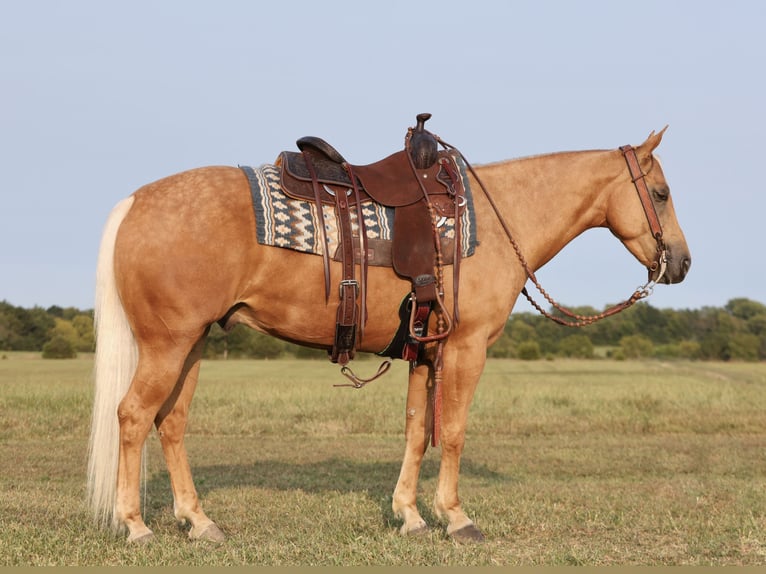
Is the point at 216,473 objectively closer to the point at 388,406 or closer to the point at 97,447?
the point at 97,447

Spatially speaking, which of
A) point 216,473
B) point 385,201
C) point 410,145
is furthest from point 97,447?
point 216,473

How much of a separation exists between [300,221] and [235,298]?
0.73 metres

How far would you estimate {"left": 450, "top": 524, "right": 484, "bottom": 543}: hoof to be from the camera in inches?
233

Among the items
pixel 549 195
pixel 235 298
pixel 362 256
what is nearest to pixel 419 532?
pixel 362 256

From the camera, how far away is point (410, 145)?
6.34 m

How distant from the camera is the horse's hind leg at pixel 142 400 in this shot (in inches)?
217

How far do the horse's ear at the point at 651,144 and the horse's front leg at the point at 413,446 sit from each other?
8.48ft

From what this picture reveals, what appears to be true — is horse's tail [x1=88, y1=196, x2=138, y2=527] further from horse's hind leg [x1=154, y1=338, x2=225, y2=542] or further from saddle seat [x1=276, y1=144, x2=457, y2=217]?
saddle seat [x1=276, y1=144, x2=457, y2=217]

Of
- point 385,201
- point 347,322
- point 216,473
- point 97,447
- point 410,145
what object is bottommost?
point 216,473

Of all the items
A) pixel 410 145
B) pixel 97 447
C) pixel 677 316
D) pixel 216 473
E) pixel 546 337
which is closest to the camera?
pixel 97 447

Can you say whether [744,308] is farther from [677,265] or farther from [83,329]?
[677,265]

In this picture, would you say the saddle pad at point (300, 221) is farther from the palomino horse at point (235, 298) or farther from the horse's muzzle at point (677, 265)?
the horse's muzzle at point (677, 265)

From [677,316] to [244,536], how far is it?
2847 inches

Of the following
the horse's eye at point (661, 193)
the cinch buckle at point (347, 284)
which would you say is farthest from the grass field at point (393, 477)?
the horse's eye at point (661, 193)
